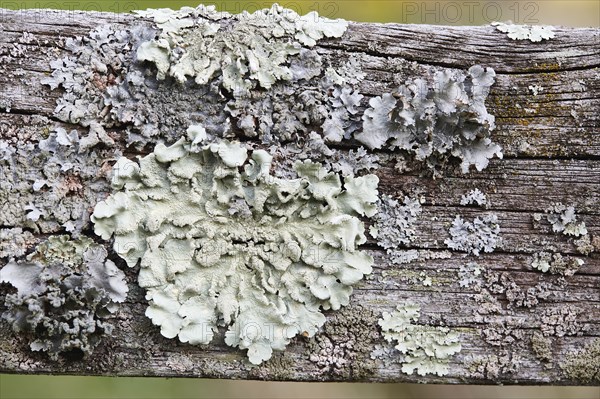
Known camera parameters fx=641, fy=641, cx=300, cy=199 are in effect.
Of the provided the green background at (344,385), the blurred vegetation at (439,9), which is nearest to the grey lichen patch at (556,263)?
the green background at (344,385)

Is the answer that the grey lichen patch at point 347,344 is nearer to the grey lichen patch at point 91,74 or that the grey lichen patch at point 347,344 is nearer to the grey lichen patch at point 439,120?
the grey lichen patch at point 439,120

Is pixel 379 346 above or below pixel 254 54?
below

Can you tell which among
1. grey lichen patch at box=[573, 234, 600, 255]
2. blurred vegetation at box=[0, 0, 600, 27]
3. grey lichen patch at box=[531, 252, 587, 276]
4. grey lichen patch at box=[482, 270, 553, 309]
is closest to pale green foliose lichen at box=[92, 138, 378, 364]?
grey lichen patch at box=[482, 270, 553, 309]

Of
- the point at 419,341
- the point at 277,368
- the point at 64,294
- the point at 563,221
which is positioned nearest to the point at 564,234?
the point at 563,221

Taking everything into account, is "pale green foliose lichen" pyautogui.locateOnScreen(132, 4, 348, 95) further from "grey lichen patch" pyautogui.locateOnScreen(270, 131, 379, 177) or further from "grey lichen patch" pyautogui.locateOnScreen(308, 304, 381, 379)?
"grey lichen patch" pyautogui.locateOnScreen(308, 304, 381, 379)

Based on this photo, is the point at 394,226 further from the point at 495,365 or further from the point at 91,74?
the point at 91,74

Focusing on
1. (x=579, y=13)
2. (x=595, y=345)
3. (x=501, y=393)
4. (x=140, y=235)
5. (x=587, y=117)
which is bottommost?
(x=501, y=393)

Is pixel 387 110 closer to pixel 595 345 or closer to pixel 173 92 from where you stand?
pixel 173 92

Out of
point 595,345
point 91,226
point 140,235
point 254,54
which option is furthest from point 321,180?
point 595,345
